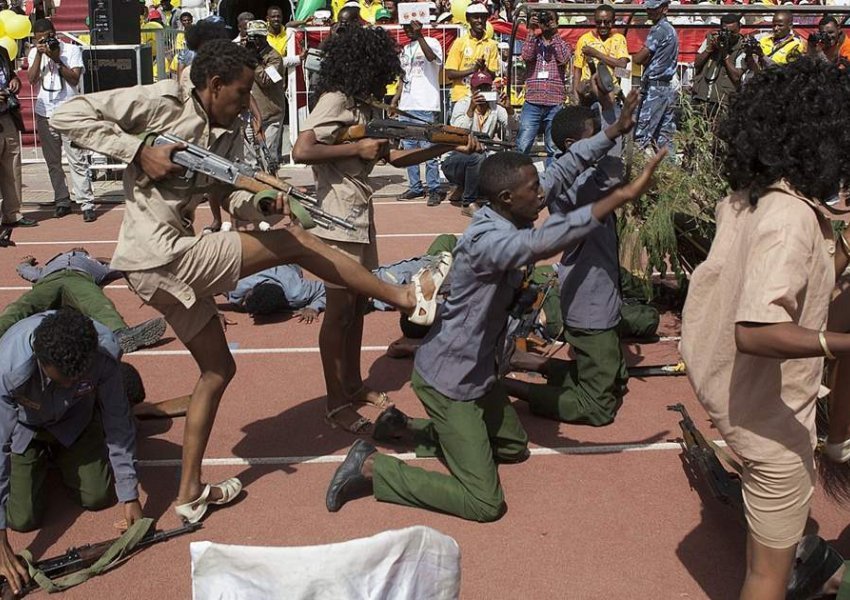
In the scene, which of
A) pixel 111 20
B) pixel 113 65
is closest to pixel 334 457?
pixel 113 65

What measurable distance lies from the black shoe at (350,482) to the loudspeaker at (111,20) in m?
11.1

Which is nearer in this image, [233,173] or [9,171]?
[233,173]

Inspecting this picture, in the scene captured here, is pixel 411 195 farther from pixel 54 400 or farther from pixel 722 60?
pixel 54 400

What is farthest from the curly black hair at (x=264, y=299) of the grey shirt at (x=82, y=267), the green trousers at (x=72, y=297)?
the green trousers at (x=72, y=297)

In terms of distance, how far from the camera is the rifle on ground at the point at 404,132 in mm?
5453

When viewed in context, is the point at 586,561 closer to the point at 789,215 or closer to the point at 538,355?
the point at 789,215

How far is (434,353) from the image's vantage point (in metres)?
4.95

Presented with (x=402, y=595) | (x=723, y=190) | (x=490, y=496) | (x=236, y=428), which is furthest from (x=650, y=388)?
(x=402, y=595)

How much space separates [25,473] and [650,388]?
12.5ft

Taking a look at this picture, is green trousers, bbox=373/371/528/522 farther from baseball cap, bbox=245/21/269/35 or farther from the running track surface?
baseball cap, bbox=245/21/269/35

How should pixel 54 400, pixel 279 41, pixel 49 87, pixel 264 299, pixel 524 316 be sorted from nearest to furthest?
pixel 54 400 < pixel 524 316 < pixel 264 299 < pixel 49 87 < pixel 279 41

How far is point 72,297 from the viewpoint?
22.8 feet

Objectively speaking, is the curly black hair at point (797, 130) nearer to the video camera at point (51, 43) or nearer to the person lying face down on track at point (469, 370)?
the person lying face down on track at point (469, 370)

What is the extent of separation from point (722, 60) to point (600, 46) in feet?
5.74
